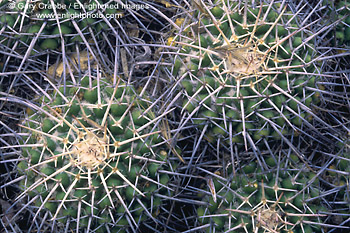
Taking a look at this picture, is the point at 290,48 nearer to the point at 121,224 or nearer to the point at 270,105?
the point at 270,105

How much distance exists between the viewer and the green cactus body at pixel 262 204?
2248 mm

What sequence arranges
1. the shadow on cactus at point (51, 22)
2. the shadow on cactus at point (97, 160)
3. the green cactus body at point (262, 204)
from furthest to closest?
the shadow on cactus at point (51, 22) < the green cactus body at point (262, 204) < the shadow on cactus at point (97, 160)

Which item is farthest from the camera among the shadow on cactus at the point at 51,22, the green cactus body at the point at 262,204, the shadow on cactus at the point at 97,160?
the shadow on cactus at the point at 51,22

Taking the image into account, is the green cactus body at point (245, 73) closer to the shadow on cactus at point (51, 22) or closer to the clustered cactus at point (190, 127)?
the clustered cactus at point (190, 127)

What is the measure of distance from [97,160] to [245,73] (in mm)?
926

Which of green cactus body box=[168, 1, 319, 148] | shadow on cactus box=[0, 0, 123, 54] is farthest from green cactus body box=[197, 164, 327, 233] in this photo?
shadow on cactus box=[0, 0, 123, 54]

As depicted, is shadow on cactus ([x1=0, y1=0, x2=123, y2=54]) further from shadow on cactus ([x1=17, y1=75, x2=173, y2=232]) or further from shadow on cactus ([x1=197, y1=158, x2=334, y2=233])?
shadow on cactus ([x1=197, y1=158, x2=334, y2=233])

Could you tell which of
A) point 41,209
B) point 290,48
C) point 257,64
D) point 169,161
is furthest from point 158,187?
point 290,48

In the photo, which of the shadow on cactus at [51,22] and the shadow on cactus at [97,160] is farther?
the shadow on cactus at [51,22]

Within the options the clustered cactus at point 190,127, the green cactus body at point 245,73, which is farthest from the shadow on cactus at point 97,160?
the green cactus body at point 245,73

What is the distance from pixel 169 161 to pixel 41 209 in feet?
2.72

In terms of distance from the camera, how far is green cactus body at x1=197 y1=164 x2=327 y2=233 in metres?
2.25

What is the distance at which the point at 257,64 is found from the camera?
216 cm

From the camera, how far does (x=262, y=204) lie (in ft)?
7.53
